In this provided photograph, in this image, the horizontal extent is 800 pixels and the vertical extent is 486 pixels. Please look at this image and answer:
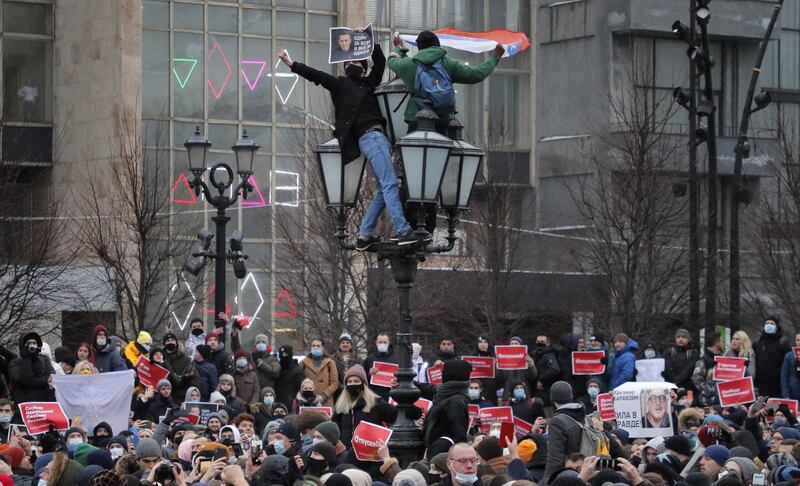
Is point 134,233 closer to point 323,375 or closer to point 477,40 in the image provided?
point 477,40

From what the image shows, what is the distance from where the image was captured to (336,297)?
3834 cm

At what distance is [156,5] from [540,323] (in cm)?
1329

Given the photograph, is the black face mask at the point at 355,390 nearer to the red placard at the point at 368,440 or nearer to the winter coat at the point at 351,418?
→ the winter coat at the point at 351,418

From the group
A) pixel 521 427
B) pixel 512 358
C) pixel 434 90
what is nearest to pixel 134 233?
pixel 512 358

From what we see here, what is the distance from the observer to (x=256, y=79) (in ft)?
166

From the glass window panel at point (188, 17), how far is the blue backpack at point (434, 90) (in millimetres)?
36112

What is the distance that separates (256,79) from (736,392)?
3058 cm

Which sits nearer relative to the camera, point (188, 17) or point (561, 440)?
point (561, 440)

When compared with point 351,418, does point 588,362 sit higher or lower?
higher

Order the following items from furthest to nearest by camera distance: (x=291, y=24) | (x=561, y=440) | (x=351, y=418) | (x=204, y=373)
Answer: (x=291, y=24) → (x=204, y=373) → (x=351, y=418) → (x=561, y=440)

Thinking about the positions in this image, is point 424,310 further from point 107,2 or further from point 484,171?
point 107,2

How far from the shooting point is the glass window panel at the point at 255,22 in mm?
50688

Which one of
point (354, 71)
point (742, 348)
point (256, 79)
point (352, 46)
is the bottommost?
point (742, 348)

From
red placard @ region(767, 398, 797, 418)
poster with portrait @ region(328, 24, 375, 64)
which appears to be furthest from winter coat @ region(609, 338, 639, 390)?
poster with portrait @ region(328, 24, 375, 64)
